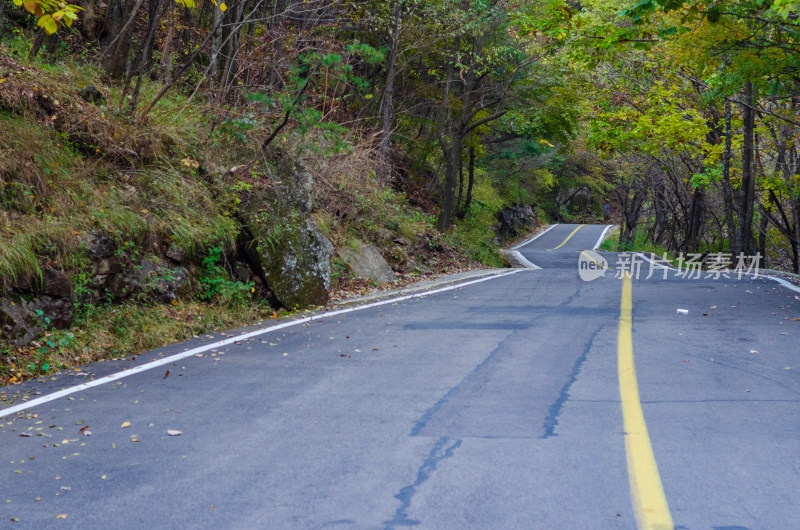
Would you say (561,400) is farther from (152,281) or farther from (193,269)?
(193,269)

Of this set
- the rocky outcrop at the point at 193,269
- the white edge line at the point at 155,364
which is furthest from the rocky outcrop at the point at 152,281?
the white edge line at the point at 155,364

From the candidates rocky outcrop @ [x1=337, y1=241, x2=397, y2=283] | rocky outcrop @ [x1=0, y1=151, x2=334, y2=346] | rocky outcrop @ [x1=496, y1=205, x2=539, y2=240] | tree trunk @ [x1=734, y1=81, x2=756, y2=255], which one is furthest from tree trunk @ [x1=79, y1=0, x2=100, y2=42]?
rocky outcrop @ [x1=496, y1=205, x2=539, y2=240]

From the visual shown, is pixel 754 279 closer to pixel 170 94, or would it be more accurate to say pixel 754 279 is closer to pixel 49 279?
pixel 170 94

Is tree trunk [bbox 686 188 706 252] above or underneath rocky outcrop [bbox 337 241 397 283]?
above

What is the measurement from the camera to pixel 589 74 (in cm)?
2777

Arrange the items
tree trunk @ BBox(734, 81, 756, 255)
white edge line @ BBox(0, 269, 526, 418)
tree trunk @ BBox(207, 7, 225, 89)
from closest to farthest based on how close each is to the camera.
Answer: white edge line @ BBox(0, 269, 526, 418), tree trunk @ BBox(207, 7, 225, 89), tree trunk @ BBox(734, 81, 756, 255)

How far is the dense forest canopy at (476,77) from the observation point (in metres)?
13.3

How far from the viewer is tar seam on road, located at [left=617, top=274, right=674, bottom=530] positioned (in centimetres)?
374

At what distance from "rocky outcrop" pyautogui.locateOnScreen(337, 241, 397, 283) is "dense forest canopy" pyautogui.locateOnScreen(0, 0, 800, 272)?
2.39 metres

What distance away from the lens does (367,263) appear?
15.6 m

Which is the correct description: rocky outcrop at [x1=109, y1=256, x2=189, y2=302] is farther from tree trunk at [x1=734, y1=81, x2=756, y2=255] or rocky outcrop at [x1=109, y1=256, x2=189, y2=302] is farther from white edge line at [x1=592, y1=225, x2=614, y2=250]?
white edge line at [x1=592, y1=225, x2=614, y2=250]

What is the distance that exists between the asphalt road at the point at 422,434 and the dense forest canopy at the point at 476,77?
11.3 ft

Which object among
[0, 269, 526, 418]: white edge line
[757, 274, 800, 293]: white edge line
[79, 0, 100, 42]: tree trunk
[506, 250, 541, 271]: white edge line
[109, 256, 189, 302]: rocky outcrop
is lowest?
[506, 250, 541, 271]: white edge line

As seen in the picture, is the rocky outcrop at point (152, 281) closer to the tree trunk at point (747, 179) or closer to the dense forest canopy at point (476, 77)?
the dense forest canopy at point (476, 77)
